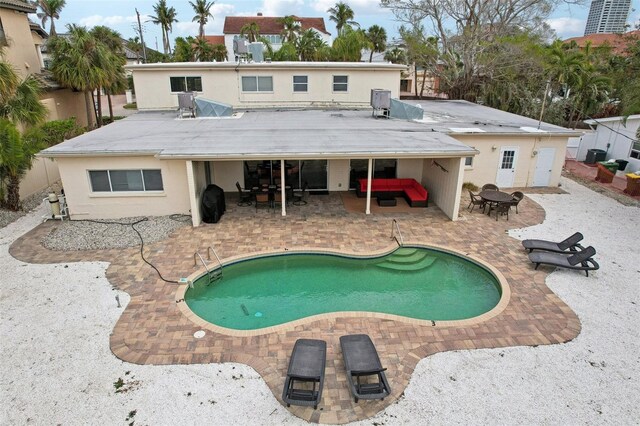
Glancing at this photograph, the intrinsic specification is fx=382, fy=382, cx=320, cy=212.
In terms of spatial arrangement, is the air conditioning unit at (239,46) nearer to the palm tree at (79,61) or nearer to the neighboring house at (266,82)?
the neighboring house at (266,82)

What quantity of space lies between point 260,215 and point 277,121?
5.67 m

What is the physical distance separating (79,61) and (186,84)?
8.15 metres

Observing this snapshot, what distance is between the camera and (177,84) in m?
21.3

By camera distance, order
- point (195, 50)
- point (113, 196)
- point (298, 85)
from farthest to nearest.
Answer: point (195, 50) < point (298, 85) < point (113, 196)

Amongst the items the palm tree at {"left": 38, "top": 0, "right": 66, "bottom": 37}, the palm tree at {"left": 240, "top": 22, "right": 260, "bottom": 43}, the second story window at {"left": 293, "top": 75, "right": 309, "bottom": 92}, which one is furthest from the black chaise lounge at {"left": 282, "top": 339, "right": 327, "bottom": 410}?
the palm tree at {"left": 38, "top": 0, "right": 66, "bottom": 37}

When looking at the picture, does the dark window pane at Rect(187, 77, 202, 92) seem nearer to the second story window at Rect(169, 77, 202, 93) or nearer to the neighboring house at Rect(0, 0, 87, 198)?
the second story window at Rect(169, 77, 202, 93)

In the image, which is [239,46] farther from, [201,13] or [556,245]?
[201,13]

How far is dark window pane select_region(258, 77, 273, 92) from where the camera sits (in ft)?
70.9

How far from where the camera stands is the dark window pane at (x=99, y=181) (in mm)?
13672

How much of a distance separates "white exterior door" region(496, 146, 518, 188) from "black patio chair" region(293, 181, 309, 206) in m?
9.25

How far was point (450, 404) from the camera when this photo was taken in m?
6.59

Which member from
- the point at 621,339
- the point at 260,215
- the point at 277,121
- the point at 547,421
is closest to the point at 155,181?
the point at 260,215

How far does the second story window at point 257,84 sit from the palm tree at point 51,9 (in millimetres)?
49689

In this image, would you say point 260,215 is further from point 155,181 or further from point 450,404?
point 450,404
